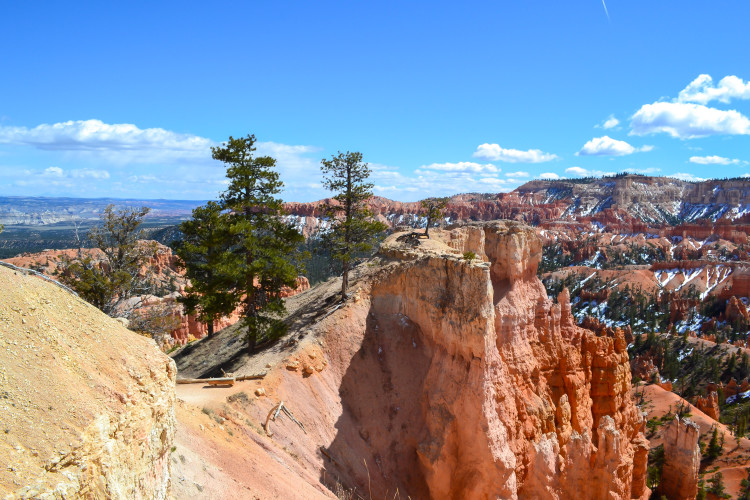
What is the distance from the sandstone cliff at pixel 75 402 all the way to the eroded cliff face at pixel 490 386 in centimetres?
1060

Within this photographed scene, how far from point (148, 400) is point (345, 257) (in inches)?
554

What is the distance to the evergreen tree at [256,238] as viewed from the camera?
→ 61.4 ft

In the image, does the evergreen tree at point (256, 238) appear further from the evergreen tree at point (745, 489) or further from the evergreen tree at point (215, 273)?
the evergreen tree at point (745, 489)

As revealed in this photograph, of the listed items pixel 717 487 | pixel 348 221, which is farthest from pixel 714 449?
pixel 348 221

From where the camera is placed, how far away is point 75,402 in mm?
5637

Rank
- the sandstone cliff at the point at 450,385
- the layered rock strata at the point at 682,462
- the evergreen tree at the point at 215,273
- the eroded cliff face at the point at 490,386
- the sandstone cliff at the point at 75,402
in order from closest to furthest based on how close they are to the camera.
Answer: the sandstone cliff at the point at 75,402 < the sandstone cliff at the point at 450,385 < the eroded cliff face at the point at 490,386 < the evergreen tree at the point at 215,273 < the layered rock strata at the point at 682,462

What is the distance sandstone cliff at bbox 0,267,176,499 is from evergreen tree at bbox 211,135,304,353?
1099 centimetres

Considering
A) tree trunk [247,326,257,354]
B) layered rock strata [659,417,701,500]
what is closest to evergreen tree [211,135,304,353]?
tree trunk [247,326,257,354]

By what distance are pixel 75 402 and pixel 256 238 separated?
13.5 meters

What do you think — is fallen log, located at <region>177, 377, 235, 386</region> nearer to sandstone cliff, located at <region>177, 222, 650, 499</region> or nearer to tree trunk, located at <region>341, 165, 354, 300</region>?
sandstone cliff, located at <region>177, 222, 650, 499</region>

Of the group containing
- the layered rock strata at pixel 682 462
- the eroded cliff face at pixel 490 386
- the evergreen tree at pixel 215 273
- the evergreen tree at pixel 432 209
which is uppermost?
the evergreen tree at pixel 432 209

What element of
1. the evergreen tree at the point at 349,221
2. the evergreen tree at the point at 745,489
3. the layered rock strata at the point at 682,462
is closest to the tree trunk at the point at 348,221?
the evergreen tree at the point at 349,221

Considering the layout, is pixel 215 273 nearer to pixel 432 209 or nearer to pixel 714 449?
pixel 432 209

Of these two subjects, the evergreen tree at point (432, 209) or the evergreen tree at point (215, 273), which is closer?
the evergreen tree at point (215, 273)
